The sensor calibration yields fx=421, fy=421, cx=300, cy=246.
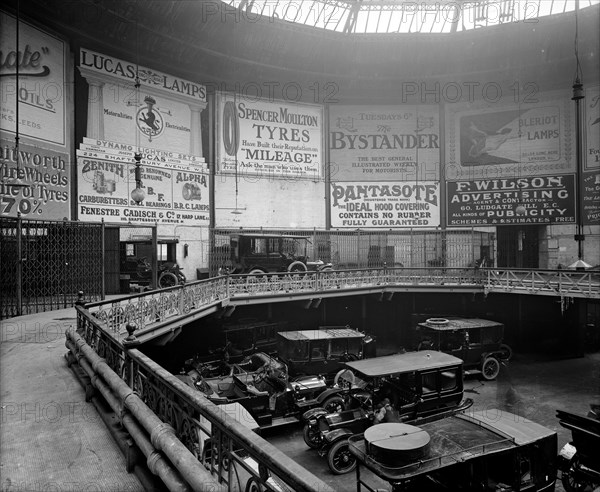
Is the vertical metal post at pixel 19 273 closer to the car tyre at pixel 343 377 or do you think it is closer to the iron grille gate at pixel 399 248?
the car tyre at pixel 343 377

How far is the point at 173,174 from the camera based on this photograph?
73.7ft

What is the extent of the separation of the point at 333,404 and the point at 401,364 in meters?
2.52

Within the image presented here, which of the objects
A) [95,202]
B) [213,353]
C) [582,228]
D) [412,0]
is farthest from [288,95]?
[582,228]

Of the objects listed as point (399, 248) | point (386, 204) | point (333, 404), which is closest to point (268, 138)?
point (386, 204)

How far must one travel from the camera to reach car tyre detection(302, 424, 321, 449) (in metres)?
11.1

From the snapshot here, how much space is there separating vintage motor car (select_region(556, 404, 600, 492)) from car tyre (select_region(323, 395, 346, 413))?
5.51m

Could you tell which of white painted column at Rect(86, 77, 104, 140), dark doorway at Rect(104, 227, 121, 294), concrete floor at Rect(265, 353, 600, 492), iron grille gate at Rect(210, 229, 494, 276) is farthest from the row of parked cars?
white painted column at Rect(86, 77, 104, 140)

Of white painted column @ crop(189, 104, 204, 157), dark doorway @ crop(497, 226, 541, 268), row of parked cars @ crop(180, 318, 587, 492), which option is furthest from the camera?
dark doorway @ crop(497, 226, 541, 268)

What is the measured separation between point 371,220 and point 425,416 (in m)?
16.9

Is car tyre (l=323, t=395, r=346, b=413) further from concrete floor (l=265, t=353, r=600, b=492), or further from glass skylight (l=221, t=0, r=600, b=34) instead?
glass skylight (l=221, t=0, r=600, b=34)

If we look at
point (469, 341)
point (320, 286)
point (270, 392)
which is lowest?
point (270, 392)

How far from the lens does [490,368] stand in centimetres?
1739

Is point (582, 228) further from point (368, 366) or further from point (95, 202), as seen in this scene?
point (95, 202)

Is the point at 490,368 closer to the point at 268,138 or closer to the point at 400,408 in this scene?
the point at 400,408
